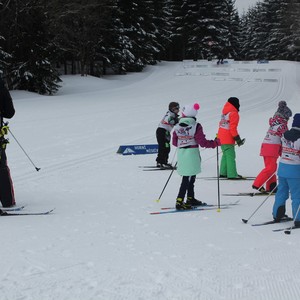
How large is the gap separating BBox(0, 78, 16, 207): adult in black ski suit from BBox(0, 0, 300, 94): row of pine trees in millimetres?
19885

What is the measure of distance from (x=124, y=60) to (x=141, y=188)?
36.7 metres

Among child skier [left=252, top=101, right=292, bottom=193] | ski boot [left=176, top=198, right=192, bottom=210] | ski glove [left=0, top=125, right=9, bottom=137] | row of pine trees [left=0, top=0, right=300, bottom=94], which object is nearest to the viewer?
ski glove [left=0, top=125, right=9, bottom=137]

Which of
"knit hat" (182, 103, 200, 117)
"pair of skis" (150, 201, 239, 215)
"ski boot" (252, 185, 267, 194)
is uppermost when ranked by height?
"knit hat" (182, 103, 200, 117)

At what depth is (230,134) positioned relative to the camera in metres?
9.32

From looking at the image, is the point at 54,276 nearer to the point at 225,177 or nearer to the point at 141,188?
the point at 141,188

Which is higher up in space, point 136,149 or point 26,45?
point 26,45

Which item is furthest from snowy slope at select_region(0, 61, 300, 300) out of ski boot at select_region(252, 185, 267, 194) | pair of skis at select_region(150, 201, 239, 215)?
ski boot at select_region(252, 185, 267, 194)

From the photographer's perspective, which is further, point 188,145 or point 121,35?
point 121,35

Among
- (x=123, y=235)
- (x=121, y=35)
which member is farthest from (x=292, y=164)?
(x=121, y=35)

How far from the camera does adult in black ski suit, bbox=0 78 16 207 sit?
6.48m

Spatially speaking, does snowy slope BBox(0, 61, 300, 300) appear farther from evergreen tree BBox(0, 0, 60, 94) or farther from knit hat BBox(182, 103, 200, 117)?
evergreen tree BBox(0, 0, 60, 94)

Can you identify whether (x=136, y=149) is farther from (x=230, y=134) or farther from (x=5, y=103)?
(x=5, y=103)

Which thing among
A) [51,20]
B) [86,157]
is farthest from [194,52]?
[86,157]

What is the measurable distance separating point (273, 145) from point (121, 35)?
36815 mm
